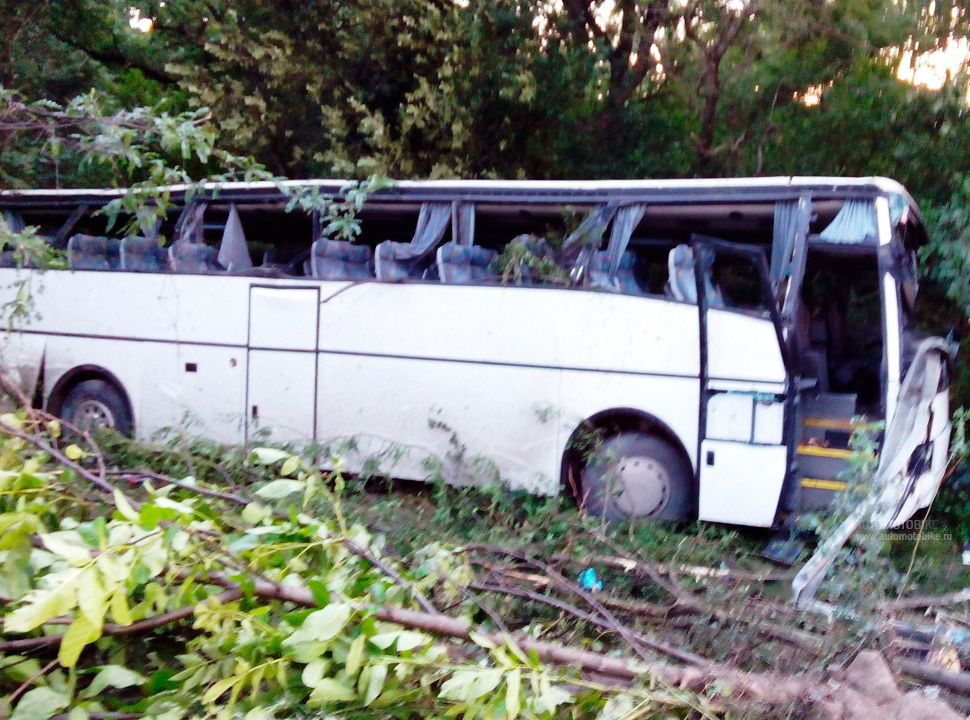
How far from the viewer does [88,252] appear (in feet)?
29.7

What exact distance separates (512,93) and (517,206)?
410 cm

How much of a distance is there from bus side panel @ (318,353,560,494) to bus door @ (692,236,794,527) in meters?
1.25

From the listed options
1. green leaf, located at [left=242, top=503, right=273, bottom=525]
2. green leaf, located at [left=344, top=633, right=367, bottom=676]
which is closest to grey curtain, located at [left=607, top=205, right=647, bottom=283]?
green leaf, located at [left=242, top=503, right=273, bottom=525]

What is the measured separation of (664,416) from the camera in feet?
22.4

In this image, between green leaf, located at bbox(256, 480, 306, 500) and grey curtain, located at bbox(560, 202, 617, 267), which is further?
grey curtain, located at bbox(560, 202, 617, 267)

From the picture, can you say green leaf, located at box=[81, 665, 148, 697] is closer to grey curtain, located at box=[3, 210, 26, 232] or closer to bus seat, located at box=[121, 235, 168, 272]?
bus seat, located at box=[121, 235, 168, 272]

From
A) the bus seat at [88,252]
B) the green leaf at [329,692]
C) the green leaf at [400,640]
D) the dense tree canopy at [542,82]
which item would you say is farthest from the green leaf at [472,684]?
the dense tree canopy at [542,82]

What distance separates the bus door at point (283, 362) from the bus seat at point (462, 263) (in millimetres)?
1265

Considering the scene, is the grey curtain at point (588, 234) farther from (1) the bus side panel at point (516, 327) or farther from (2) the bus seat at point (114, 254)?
(2) the bus seat at point (114, 254)

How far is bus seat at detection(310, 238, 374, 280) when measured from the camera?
8.02 metres

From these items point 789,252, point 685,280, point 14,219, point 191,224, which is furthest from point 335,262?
point 14,219

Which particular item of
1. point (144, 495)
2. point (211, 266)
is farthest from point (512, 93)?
point (144, 495)

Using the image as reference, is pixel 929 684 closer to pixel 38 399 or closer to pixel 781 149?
pixel 38 399

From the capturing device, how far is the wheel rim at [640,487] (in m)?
6.95
